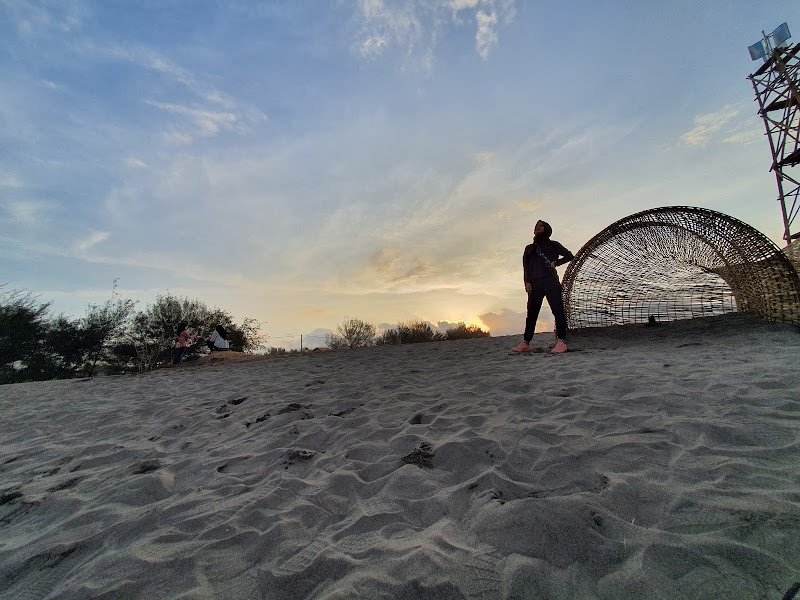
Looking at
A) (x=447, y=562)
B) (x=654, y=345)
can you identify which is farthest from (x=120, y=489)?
(x=654, y=345)

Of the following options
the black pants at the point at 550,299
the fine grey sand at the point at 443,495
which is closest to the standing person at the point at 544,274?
the black pants at the point at 550,299

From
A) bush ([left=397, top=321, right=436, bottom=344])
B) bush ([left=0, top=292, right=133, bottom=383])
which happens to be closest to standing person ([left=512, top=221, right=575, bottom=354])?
bush ([left=397, top=321, right=436, bottom=344])

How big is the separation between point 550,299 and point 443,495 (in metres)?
5.18

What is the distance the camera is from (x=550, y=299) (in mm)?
6336

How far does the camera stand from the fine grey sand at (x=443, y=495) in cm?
135

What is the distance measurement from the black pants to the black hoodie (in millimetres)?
111

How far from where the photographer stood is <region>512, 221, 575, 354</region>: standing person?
627cm

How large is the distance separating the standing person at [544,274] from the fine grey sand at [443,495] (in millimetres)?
2300

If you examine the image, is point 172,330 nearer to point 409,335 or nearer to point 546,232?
point 409,335

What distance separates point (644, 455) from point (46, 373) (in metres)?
19.3

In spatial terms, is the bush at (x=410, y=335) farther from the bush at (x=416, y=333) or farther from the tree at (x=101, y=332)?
the tree at (x=101, y=332)

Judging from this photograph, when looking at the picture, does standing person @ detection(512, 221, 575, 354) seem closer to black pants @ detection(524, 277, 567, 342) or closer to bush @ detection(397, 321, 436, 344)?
black pants @ detection(524, 277, 567, 342)

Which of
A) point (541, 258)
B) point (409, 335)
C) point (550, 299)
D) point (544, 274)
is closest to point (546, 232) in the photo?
point (541, 258)

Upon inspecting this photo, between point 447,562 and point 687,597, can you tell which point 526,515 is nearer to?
point 447,562
